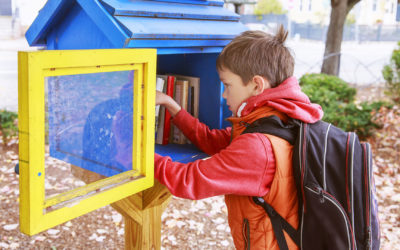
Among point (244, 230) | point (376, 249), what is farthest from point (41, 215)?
point (376, 249)

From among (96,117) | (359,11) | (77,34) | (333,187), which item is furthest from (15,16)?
(359,11)

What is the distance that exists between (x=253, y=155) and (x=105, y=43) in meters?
0.75

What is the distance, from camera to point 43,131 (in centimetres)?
121

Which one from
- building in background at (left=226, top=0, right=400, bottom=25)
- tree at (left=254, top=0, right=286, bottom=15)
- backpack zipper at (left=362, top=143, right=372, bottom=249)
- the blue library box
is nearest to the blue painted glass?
the blue library box

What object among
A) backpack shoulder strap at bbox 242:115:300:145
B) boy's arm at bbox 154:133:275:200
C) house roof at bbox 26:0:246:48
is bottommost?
boy's arm at bbox 154:133:275:200

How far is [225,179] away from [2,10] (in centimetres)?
2152

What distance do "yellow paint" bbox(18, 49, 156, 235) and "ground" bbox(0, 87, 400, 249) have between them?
1.54 m

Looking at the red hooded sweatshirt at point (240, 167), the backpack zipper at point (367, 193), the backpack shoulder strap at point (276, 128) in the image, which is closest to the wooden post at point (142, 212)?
the red hooded sweatshirt at point (240, 167)

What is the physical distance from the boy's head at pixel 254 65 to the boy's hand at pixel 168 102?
0.39 meters

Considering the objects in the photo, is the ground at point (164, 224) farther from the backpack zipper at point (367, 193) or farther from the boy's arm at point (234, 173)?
the backpack zipper at point (367, 193)

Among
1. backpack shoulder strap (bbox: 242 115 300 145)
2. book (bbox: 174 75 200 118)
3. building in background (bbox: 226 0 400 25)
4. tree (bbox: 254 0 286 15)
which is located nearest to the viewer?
backpack shoulder strap (bbox: 242 115 300 145)

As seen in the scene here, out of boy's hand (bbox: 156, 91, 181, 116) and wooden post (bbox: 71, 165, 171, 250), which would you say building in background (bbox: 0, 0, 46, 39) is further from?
wooden post (bbox: 71, 165, 171, 250)

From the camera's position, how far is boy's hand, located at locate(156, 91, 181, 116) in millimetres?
1994

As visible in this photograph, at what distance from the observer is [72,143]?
1615 millimetres
